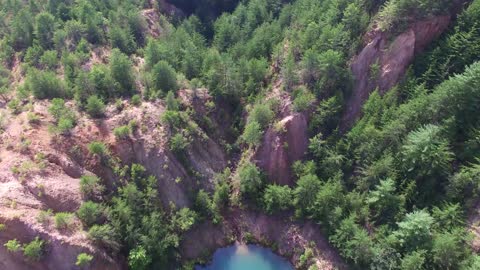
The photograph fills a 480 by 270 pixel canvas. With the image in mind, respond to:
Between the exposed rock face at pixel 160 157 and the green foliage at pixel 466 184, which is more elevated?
the green foliage at pixel 466 184

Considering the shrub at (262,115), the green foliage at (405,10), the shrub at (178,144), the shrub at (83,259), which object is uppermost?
the green foliage at (405,10)

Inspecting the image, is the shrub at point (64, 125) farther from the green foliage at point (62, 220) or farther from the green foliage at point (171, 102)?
the green foliage at point (171, 102)

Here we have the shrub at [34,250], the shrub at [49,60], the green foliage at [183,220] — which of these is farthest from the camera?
the shrub at [49,60]

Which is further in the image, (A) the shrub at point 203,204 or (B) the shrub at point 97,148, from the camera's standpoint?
(A) the shrub at point 203,204

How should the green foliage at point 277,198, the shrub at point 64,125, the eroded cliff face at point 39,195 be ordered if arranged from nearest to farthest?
the eroded cliff face at point 39,195, the shrub at point 64,125, the green foliage at point 277,198

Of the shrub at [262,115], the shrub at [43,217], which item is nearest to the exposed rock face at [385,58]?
the shrub at [262,115]

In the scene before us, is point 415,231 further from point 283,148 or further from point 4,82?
point 4,82
